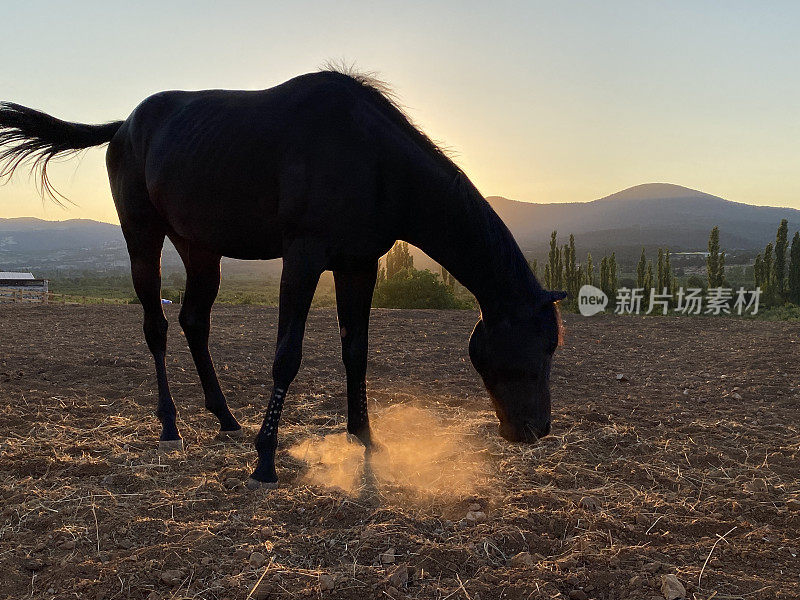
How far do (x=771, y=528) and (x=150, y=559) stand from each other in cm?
330

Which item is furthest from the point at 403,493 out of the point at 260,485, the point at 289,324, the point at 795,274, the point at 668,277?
the point at 795,274

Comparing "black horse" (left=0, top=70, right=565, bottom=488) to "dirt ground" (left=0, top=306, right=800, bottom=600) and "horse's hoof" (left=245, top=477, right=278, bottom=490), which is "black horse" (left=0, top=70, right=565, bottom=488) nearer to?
"horse's hoof" (left=245, top=477, right=278, bottom=490)

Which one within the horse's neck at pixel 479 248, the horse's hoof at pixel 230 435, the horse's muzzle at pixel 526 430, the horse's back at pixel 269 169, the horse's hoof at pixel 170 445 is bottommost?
the horse's hoof at pixel 230 435

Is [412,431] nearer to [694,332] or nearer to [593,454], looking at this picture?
[593,454]

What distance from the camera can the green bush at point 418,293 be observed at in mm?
22547

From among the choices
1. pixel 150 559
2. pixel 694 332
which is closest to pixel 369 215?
pixel 150 559

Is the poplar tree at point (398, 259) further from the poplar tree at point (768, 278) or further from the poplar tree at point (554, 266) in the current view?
the poplar tree at point (768, 278)

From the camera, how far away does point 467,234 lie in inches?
144

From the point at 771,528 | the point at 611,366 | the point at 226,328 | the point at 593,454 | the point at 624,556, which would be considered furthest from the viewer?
the point at 226,328

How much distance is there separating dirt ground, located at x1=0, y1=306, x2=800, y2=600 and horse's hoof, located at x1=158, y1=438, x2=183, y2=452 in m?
0.12

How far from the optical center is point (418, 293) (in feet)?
75.2

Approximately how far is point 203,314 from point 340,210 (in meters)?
2.16

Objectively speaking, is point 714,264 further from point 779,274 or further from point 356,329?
point 356,329

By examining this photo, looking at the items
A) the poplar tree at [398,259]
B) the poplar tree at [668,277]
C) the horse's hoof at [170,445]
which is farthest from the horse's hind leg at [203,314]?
the poplar tree at [668,277]
